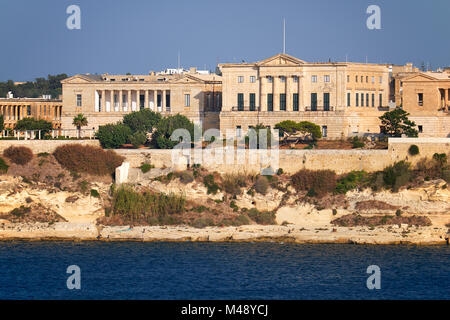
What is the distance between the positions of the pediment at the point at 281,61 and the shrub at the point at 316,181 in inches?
488

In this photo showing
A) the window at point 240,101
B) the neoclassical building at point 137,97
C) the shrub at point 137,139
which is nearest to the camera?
the shrub at point 137,139

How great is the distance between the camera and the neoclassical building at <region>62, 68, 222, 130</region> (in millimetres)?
87250

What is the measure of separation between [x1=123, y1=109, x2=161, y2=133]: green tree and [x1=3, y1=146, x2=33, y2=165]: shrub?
10.2 meters

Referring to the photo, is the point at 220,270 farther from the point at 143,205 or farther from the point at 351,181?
the point at 351,181

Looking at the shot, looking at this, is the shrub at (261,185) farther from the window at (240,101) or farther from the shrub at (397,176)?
the window at (240,101)

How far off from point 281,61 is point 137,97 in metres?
14.1

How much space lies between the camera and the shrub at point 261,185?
2781 inches

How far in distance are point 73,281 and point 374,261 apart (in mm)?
16799

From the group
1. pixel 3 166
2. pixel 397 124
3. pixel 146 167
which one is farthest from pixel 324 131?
pixel 3 166

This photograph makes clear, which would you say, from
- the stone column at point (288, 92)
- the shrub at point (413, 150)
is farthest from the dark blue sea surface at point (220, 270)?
the stone column at point (288, 92)

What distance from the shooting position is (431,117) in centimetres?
8112

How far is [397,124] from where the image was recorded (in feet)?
256
